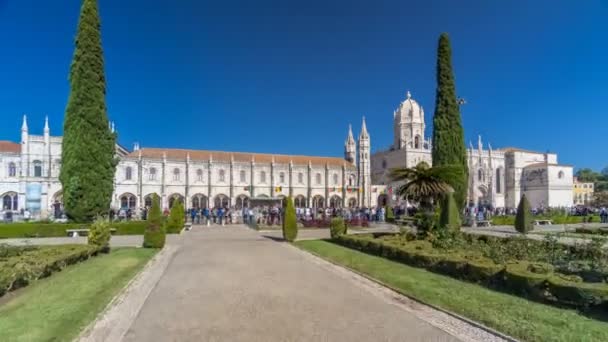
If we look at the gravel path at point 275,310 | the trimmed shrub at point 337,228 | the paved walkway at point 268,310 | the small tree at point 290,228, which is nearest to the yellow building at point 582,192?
the trimmed shrub at point 337,228

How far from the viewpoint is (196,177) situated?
50.0 meters

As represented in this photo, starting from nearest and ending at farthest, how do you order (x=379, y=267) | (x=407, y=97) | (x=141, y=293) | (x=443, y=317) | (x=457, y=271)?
(x=443, y=317) < (x=141, y=293) < (x=457, y=271) < (x=379, y=267) < (x=407, y=97)

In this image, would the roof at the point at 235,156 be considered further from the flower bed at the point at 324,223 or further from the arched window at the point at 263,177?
the flower bed at the point at 324,223

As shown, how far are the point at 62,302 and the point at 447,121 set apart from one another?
25.8m

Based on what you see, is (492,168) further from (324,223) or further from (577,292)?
(577,292)

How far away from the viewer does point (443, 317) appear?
6.30m

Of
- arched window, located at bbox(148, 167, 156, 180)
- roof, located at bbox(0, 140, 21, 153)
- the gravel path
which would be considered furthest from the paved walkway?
roof, located at bbox(0, 140, 21, 153)

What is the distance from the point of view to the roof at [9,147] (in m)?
44.2

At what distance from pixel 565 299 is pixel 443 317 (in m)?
2.37

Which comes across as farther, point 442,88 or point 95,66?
point 442,88

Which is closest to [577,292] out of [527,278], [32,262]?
[527,278]

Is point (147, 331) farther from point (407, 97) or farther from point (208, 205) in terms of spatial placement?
point (407, 97)

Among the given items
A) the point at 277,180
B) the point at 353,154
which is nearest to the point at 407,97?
the point at 353,154

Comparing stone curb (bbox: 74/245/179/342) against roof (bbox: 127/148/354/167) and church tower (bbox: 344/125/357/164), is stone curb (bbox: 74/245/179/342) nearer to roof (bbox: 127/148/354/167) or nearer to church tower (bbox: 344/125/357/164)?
roof (bbox: 127/148/354/167)
